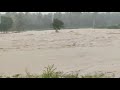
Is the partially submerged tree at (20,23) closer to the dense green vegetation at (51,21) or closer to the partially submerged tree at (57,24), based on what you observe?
the dense green vegetation at (51,21)

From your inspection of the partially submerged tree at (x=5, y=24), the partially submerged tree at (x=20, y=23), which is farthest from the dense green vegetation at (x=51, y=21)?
the partially submerged tree at (x=5, y=24)

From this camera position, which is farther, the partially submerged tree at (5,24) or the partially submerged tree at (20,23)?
the partially submerged tree at (20,23)

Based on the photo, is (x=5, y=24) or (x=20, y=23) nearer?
(x=5, y=24)

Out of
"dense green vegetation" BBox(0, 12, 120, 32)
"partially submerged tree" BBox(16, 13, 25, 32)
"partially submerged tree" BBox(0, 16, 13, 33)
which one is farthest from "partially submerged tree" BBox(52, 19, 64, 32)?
"partially submerged tree" BBox(0, 16, 13, 33)

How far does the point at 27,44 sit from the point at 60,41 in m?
0.95

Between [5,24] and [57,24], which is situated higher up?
[57,24]

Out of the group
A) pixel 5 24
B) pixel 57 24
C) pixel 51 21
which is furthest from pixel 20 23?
pixel 57 24

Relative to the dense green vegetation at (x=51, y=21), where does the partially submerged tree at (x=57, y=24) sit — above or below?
below

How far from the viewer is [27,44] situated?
293 inches

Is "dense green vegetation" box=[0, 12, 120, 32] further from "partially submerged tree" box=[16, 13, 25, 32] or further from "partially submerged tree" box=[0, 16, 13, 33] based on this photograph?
"partially submerged tree" box=[0, 16, 13, 33]

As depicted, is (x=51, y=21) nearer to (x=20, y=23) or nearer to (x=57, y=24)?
(x=57, y=24)

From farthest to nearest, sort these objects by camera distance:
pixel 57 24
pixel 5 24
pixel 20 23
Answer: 1. pixel 20 23
2. pixel 57 24
3. pixel 5 24
